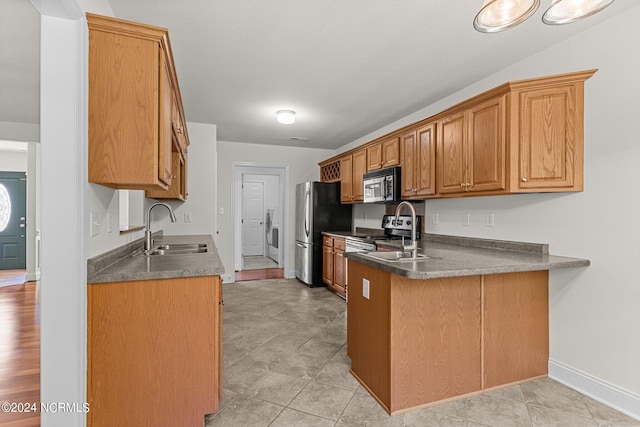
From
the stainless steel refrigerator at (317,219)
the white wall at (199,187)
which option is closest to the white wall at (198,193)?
the white wall at (199,187)

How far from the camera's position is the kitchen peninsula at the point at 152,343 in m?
1.54

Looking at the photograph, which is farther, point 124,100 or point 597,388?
point 597,388

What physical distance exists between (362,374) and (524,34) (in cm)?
259

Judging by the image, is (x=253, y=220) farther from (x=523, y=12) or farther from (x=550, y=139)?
(x=523, y=12)

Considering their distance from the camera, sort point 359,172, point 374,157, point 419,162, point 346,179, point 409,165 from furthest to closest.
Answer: point 346,179, point 359,172, point 374,157, point 409,165, point 419,162

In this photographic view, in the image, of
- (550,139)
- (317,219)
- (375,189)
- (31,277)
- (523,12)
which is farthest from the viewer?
(31,277)

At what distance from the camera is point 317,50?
2.44 m

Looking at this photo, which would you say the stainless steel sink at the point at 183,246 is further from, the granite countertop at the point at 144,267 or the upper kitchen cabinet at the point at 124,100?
the upper kitchen cabinet at the point at 124,100

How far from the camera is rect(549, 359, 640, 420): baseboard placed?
1895mm

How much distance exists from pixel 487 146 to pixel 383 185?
139 cm

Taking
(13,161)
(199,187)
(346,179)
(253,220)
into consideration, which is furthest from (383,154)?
(13,161)

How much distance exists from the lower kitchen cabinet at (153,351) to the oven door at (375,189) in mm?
2469

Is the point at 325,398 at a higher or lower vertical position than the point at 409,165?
lower

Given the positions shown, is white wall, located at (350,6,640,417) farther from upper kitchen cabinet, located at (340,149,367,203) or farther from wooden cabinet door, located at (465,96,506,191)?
upper kitchen cabinet, located at (340,149,367,203)
